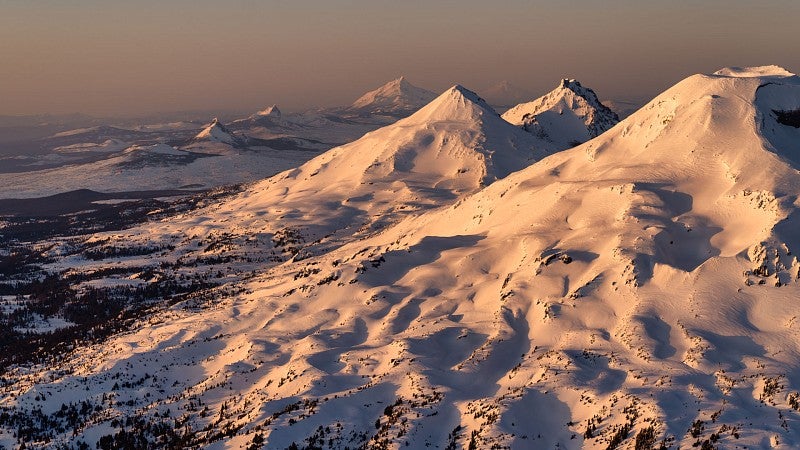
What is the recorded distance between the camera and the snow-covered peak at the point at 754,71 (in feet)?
413

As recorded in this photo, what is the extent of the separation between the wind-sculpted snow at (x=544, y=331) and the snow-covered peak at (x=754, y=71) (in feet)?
37.2

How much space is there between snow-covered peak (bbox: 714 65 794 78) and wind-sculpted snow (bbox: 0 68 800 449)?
11328 millimetres

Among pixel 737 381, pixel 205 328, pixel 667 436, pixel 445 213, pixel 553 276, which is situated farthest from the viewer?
pixel 445 213

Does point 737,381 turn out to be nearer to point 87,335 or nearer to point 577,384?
point 577,384

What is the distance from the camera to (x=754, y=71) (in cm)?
13400

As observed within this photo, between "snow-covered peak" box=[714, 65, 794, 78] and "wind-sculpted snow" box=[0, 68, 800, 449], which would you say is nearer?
"wind-sculpted snow" box=[0, 68, 800, 449]

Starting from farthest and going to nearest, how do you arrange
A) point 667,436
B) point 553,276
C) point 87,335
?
point 87,335 < point 553,276 < point 667,436

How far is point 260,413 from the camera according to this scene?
67.1m

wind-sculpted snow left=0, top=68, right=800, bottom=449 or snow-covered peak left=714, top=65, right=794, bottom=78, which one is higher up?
snow-covered peak left=714, top=65, right=794, bottom=78

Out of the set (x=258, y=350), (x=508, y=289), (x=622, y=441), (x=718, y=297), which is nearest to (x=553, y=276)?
(x=508, y=289)

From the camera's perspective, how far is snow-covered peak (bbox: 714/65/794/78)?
12602 centimetres

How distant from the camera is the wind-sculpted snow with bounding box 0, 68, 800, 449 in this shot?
60375mm

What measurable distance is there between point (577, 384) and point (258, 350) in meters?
43.5

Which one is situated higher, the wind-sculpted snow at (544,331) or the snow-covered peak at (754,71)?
the snow-covered peak at (754,71)
